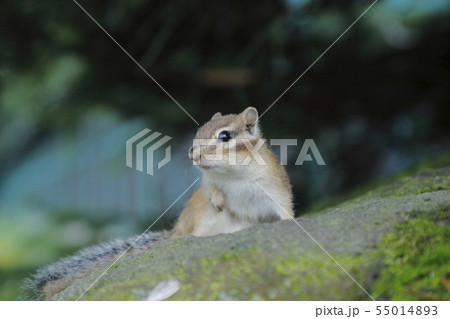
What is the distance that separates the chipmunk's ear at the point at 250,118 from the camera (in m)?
1.92

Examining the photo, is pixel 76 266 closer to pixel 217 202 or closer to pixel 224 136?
pixel 217 202

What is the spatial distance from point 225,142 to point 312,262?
66cm

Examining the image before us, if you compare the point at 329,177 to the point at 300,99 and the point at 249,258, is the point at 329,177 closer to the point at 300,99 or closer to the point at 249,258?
the point at 300,99

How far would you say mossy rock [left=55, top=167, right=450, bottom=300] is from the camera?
1179 millimetres

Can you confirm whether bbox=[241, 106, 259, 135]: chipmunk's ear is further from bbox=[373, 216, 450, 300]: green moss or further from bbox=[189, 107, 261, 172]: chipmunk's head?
bbox=[373, 216, 450, 300]: green moss

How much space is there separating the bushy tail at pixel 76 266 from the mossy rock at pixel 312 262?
0.91 ft

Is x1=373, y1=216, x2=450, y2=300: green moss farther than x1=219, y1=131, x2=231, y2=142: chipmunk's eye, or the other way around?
x1=219, y1=131, x2=231, y2=142: chipmunk's eye

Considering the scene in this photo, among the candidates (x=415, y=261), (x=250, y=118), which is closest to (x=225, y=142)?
(x=250, y=118)

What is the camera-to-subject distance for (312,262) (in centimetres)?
125

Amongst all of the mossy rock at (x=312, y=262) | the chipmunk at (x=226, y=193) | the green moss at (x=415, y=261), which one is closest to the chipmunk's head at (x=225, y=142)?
the chipmunk at (x=226, y=193)

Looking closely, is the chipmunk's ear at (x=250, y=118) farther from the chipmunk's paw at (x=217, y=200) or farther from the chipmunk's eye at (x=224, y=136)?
the chipmunk's paw at (x=217, y=200)

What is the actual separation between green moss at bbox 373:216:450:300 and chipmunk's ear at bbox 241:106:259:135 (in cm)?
71

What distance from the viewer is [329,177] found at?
309 cm

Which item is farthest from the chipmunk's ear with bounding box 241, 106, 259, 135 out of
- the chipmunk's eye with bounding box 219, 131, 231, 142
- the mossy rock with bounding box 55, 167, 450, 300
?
the mossy rock with bounding box 55, 167, 450, 300
